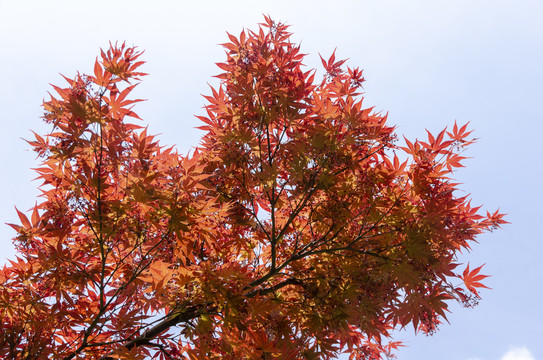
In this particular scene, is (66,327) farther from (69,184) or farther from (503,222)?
(503,222)

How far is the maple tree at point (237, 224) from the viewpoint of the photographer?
337cm

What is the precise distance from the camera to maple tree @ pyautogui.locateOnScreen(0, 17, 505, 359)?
337cm

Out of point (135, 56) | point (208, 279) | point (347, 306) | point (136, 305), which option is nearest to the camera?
point (208, 279)

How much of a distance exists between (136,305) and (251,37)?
308 centimetres

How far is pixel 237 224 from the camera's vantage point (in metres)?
4.34

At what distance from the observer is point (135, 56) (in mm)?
3568

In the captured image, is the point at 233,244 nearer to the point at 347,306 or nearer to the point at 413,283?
the point at 347,306

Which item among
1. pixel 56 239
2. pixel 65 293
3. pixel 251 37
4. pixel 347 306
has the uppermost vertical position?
pixel 251 37

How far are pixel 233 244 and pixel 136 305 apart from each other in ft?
4.00

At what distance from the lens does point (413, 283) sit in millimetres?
3783

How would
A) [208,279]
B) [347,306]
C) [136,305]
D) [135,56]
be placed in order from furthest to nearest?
[136,305]
[347,306]
[135,56]
[208,279]

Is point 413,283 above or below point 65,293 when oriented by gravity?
below

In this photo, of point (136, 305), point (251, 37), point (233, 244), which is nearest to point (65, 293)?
point (136, 305)

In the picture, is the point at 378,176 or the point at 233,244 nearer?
the point at 378,176
